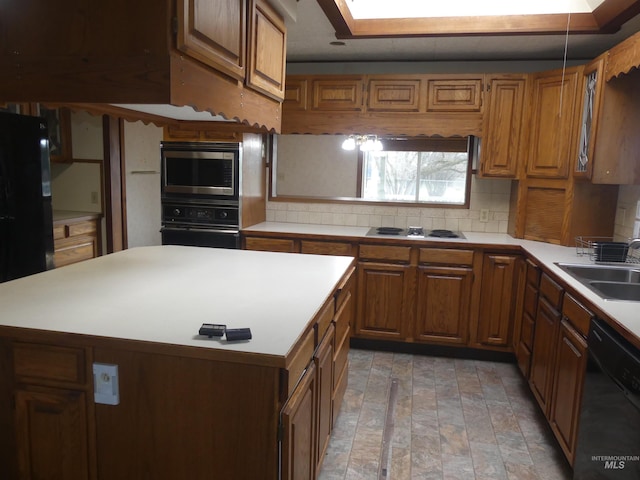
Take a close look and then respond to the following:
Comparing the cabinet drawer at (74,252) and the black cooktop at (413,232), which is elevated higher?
the black cooktop at (413,232)

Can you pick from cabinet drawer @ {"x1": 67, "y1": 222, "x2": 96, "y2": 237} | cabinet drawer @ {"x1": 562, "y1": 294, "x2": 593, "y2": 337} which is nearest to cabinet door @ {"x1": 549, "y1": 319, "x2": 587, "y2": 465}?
cabinet drawer @ {"x1": 562, "y1": 294, "x2": 593, "y2": 337}

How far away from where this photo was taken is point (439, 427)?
258cm

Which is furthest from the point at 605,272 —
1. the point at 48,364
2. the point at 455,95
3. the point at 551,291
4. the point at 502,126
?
the point at 48,364

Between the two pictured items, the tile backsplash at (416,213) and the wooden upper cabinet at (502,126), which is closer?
the wooden upper cabinet at (502,126)

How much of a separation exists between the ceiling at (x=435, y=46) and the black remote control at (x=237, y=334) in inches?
81.0

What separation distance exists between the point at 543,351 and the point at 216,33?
2.29 meters

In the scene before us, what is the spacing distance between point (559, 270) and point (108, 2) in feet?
7.77

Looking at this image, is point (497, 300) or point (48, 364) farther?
point (497, 300)

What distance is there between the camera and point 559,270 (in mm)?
2551

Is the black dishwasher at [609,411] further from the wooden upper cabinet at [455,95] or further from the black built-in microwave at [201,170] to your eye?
the black built-in microwave at [201,170]

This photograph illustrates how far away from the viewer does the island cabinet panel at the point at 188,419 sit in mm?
1335

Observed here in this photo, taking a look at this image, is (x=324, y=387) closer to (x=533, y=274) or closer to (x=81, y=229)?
(x=533, y=274)


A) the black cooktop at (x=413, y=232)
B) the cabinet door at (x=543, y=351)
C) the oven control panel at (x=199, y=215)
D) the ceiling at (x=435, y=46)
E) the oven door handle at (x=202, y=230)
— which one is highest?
the ceiling at (x=435, y=46)

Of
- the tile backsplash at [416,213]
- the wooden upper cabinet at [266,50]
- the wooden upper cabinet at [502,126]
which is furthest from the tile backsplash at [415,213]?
the wooden upper cabinet at [266,50]
